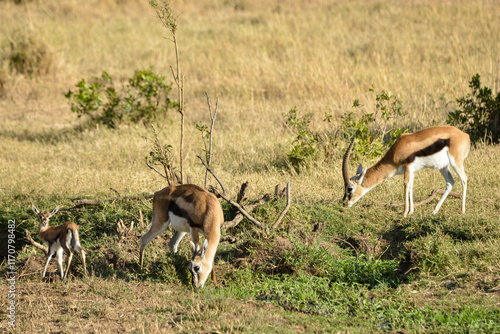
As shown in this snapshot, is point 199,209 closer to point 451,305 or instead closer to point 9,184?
point 451,305

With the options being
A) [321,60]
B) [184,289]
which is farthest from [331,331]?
[321,60]

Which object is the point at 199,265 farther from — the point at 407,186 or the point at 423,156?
the point at 423,156

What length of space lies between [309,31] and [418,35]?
10.3 ft

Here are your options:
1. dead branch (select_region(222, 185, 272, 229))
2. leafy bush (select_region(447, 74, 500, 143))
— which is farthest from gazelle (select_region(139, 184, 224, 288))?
leafy bush (select_region(447, 74, 500, 143))

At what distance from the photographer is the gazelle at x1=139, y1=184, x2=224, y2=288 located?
14.8 feet

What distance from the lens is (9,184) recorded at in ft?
25.3

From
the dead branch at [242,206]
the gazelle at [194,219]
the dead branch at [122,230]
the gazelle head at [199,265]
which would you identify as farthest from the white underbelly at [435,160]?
the dead branch at [122,230]

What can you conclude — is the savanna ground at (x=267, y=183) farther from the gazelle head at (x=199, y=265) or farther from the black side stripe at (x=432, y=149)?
the black side stripe at (x=432, y=149)

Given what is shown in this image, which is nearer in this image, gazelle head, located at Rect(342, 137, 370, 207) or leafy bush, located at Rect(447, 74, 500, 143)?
gazelle head, located at Rect(342, 137, 370, 207)

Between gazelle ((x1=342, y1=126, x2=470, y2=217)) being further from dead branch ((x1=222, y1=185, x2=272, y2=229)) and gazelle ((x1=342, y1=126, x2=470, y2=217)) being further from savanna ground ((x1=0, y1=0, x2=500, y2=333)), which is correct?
dead branch ((x1=222, y1=185, x2=272, y2=229))

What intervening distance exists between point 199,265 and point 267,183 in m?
3.26

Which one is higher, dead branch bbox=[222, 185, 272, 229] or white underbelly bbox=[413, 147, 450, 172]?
white underbelly bbox=[413, 147, 450, 172]

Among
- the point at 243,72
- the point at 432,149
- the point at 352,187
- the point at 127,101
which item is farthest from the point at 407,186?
the point at 243,72

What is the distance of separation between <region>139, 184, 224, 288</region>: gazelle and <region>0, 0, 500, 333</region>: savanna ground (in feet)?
0.84
